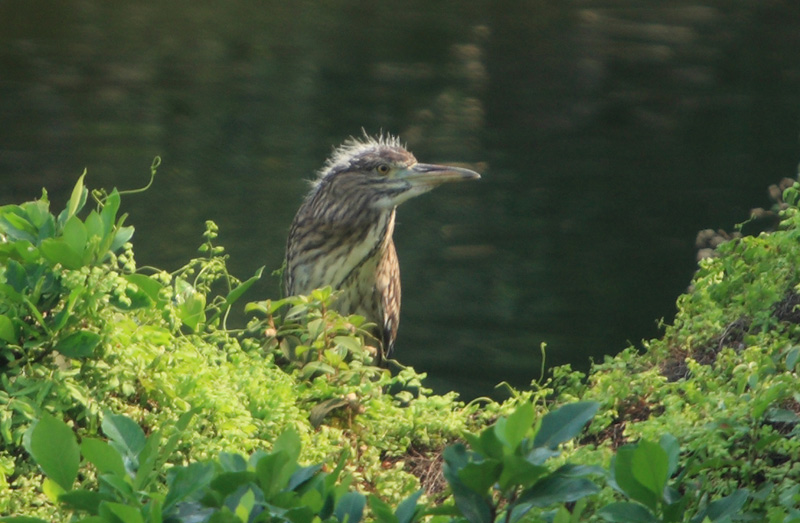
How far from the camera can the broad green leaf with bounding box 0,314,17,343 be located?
311cm

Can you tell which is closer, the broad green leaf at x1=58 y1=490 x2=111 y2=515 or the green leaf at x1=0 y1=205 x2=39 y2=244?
the broad green leaf at x1=58 y1=490 x2=111 y2=515

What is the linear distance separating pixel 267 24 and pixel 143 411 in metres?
11.5

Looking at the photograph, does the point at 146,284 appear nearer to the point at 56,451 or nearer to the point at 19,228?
the point at 19,228

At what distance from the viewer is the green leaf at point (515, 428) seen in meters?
2.15

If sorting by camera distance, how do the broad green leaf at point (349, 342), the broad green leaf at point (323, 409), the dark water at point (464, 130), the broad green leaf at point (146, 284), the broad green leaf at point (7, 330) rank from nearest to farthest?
the broad green leaf at point (7, 330) < the broad green leaf at point (146, 284) < the broad green leaf at point (323, 409) < the broad green leaf at point (349, 342) < the dark water at point (464, 130)

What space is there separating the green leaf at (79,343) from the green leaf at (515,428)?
4.45 ft

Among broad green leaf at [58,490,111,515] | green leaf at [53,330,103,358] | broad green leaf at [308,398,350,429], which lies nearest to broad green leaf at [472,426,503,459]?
broad green leaf at [58,490,111,515]

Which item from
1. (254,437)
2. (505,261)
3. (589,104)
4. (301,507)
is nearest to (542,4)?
(589,104)

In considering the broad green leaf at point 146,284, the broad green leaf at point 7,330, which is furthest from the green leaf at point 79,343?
the broad green leaf at point 146,284

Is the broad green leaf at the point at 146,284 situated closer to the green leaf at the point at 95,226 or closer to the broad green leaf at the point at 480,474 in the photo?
the green leaf at the point at 95,226

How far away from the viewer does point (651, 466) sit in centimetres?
227

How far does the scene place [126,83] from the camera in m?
12.7

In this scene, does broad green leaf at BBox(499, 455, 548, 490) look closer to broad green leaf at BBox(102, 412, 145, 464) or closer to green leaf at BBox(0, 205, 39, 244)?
broad green leaf at BBox(102, 412, 145, 464)

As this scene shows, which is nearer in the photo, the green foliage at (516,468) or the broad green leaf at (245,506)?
the broad green leaf at (245,506)
